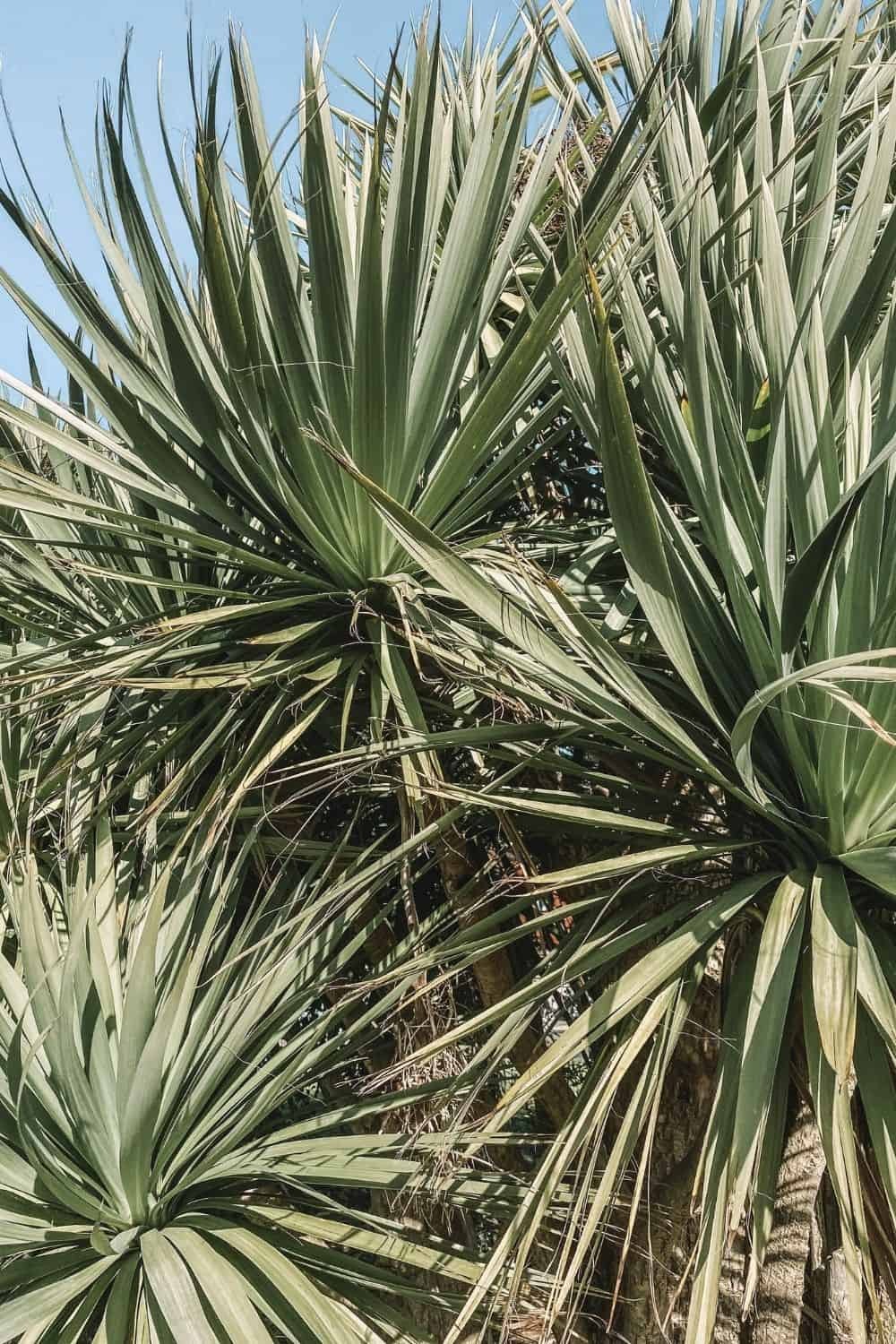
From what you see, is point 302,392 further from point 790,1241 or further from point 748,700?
point 790,1241

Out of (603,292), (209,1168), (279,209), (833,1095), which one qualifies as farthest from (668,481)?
(209,1168)

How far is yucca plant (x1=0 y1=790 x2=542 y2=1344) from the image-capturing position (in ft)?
4.46

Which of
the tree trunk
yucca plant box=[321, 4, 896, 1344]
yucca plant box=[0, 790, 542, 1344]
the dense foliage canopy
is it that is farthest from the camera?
the tree trunk

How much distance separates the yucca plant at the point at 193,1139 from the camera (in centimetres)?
136

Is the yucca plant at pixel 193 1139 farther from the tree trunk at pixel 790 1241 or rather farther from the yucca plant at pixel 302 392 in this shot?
the tree trunk at pixel 790 1241

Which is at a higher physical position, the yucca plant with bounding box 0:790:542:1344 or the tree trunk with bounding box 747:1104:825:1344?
the yucca plant with bounding box 0:790:542:1344

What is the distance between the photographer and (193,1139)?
157 cm

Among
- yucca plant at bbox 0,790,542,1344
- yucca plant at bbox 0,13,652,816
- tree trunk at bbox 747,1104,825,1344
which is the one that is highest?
yucca plant at bbox 0,13,652,816

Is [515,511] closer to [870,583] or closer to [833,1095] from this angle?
[870,583]

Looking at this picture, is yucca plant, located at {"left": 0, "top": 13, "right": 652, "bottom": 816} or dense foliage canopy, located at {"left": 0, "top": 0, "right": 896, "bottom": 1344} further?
yucca plant, located at {"left": 0, "top": 13, "right": 652, "bottom": 816}

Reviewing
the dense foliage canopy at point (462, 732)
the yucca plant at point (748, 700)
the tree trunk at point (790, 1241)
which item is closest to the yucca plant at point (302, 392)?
the dense foliage canopy at point (462, 732)

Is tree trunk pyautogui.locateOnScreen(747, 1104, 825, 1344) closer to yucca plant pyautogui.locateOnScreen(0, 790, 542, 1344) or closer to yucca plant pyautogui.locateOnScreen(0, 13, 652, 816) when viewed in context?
yucca plant pyautogui.locateOnScreen(0, 790, 542, 1344)

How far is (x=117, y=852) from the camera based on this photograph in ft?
6.41

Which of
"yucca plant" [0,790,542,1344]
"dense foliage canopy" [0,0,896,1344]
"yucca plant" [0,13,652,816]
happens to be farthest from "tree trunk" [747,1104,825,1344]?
"yucca plant" [0,13,652,816]
